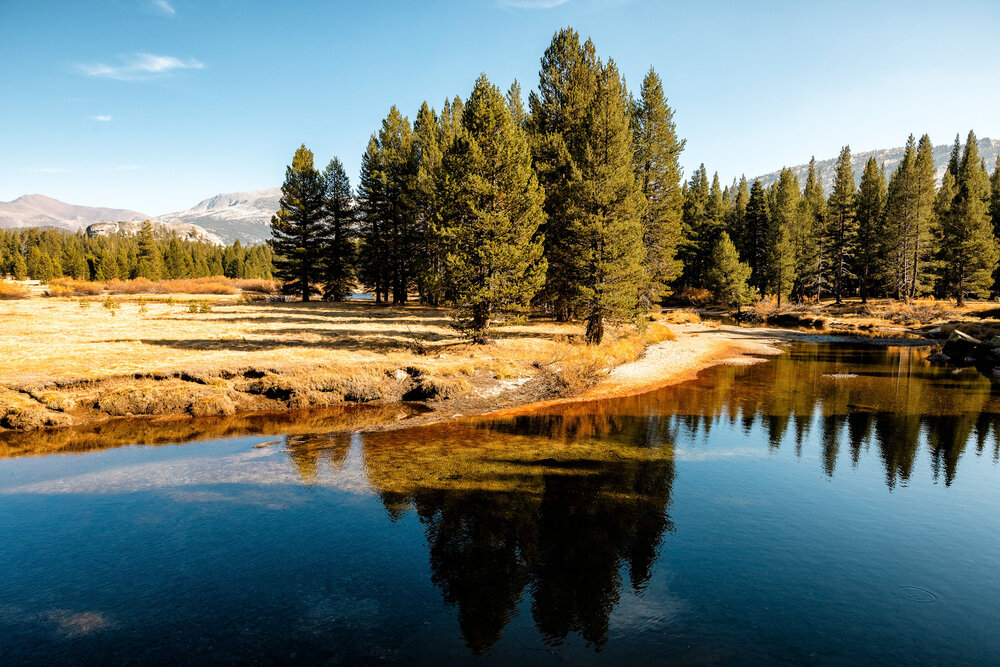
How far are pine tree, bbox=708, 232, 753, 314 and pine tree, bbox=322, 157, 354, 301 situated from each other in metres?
47.9

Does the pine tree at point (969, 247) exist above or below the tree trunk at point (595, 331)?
above

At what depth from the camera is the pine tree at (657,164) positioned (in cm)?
4150

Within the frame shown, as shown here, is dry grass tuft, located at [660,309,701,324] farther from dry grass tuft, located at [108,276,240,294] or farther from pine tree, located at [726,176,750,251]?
dry grass tuft, located at [108,276,240,294]


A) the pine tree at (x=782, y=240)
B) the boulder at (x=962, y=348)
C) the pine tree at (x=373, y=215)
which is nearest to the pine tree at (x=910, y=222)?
the pine tree at (x=782, y=240)

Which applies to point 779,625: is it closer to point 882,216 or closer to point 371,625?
point 371,625

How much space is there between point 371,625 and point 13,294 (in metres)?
71.9

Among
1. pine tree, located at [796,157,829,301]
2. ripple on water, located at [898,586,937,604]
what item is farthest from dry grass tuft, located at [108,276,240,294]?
pine tree, located at [796,157,829,301]

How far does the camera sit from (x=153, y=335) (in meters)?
29.0

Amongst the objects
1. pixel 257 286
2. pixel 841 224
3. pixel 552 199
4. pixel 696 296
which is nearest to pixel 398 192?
pixel 552 199

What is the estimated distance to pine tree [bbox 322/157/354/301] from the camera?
2062 inches

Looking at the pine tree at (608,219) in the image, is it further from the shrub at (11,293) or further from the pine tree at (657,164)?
the shrub at (11,293)

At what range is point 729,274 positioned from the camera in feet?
216

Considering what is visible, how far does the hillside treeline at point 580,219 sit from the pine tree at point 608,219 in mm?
103

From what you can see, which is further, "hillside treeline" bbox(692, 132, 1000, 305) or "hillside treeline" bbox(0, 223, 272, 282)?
"hillside treeline" bbox(0, 223, 272, 282)
